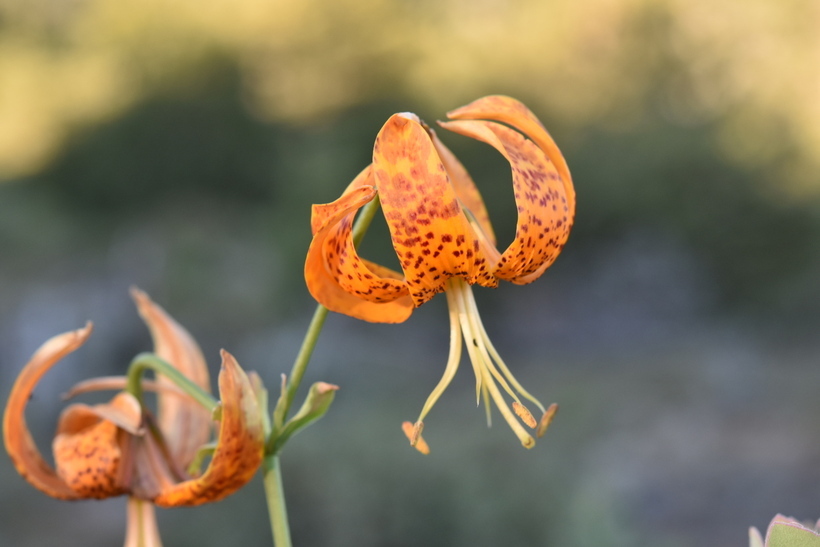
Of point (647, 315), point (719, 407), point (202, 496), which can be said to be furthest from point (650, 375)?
point (202, 496)

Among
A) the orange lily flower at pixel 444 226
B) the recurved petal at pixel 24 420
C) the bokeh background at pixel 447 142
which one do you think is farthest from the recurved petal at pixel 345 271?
the bokeh background at pixel 447 142

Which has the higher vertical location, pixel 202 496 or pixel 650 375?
pixel 202 496

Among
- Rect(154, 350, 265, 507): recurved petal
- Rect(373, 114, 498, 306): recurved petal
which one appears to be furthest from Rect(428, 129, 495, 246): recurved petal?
Rect(154, 350, 265, 507): recurved petal

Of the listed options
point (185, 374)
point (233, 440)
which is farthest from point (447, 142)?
point (233, 440)

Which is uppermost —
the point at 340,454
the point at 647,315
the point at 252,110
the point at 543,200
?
the point at 543,200

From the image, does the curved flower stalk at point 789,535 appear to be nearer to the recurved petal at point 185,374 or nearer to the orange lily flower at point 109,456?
the orange lily flower at point 109,456

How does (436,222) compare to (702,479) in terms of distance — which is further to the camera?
(702,479)

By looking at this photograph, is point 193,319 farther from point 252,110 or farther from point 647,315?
point 647,315
